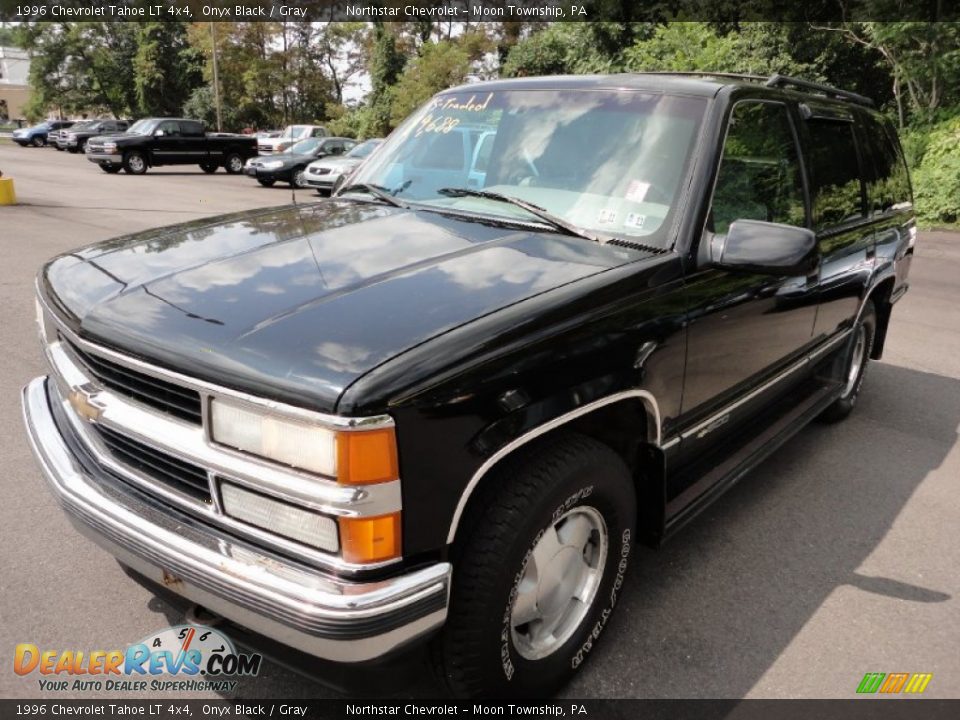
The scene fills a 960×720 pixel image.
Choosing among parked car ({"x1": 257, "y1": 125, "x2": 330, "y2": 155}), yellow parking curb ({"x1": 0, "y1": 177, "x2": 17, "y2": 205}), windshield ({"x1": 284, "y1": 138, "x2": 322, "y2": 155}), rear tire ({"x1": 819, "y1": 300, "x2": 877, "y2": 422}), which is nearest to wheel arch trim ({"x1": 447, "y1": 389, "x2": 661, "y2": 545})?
rear tire ({"x1": 819, "y1": 300, "x2": 877, "y2": 422})

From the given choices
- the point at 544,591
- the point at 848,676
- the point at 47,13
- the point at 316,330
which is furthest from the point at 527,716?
the point at 47,13

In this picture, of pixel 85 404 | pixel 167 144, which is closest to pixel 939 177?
pixel 85 404

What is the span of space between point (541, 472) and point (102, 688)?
1635mm

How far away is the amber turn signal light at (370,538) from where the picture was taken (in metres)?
1.81

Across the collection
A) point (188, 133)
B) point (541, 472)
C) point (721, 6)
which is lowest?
point (188, 133)

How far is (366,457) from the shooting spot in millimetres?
1771

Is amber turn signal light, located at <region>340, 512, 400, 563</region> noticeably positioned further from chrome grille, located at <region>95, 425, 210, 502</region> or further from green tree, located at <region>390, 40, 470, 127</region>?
green tree, located at <region>390, 40, 470, 127</region>

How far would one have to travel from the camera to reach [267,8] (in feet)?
150

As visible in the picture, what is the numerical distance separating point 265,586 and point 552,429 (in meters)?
0.89

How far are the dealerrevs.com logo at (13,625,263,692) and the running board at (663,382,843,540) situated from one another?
5.19 feet

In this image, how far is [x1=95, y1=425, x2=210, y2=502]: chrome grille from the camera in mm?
2053

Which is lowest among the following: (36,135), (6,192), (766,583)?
(36,135)

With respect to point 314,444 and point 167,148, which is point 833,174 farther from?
point 167,148

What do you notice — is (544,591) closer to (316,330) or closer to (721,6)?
(316,330)
